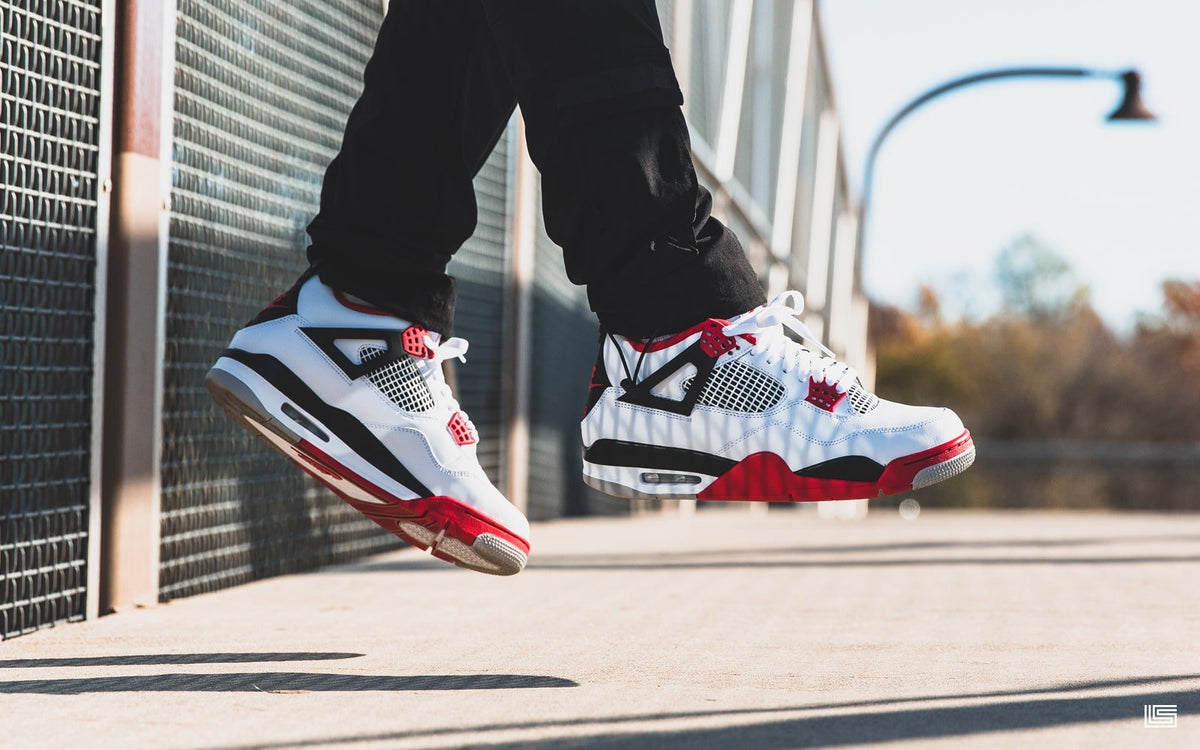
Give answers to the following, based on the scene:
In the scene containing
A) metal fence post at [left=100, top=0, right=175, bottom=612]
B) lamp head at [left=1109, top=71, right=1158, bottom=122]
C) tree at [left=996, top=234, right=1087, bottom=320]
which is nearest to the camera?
metal fence post at [left=100, top=0, right=175, bottom=612]

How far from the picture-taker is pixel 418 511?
1798 mm

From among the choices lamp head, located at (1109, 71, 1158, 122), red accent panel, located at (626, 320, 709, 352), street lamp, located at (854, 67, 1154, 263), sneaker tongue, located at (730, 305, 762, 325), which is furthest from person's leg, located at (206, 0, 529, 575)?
lamp head, located at (1109, 71, 1158, 122)

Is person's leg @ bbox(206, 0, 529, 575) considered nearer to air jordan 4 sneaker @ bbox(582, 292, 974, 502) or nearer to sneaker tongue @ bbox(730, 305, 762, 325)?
air jordan 4 sneaker @ bbox(582, 292, 974, 502)

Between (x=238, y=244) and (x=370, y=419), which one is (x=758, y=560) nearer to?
(x=238, y=244)

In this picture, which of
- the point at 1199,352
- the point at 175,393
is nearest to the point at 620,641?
the point at 175,393

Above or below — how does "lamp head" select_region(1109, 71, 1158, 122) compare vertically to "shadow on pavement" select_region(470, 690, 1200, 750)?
above

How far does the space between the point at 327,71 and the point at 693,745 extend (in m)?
2.60

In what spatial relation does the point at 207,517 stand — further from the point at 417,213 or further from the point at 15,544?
the point at 417,213

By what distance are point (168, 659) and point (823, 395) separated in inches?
39.4

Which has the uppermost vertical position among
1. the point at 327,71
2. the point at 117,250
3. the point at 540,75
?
the point at 327,71

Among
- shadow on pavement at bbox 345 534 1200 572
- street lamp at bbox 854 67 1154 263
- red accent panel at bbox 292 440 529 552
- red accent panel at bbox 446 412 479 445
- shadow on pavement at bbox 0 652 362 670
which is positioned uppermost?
street lamp at bbox 854 67 1154 263

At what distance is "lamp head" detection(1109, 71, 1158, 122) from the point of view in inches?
485

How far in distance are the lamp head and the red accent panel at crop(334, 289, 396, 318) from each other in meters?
11.9

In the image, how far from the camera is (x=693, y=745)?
1.30 m
